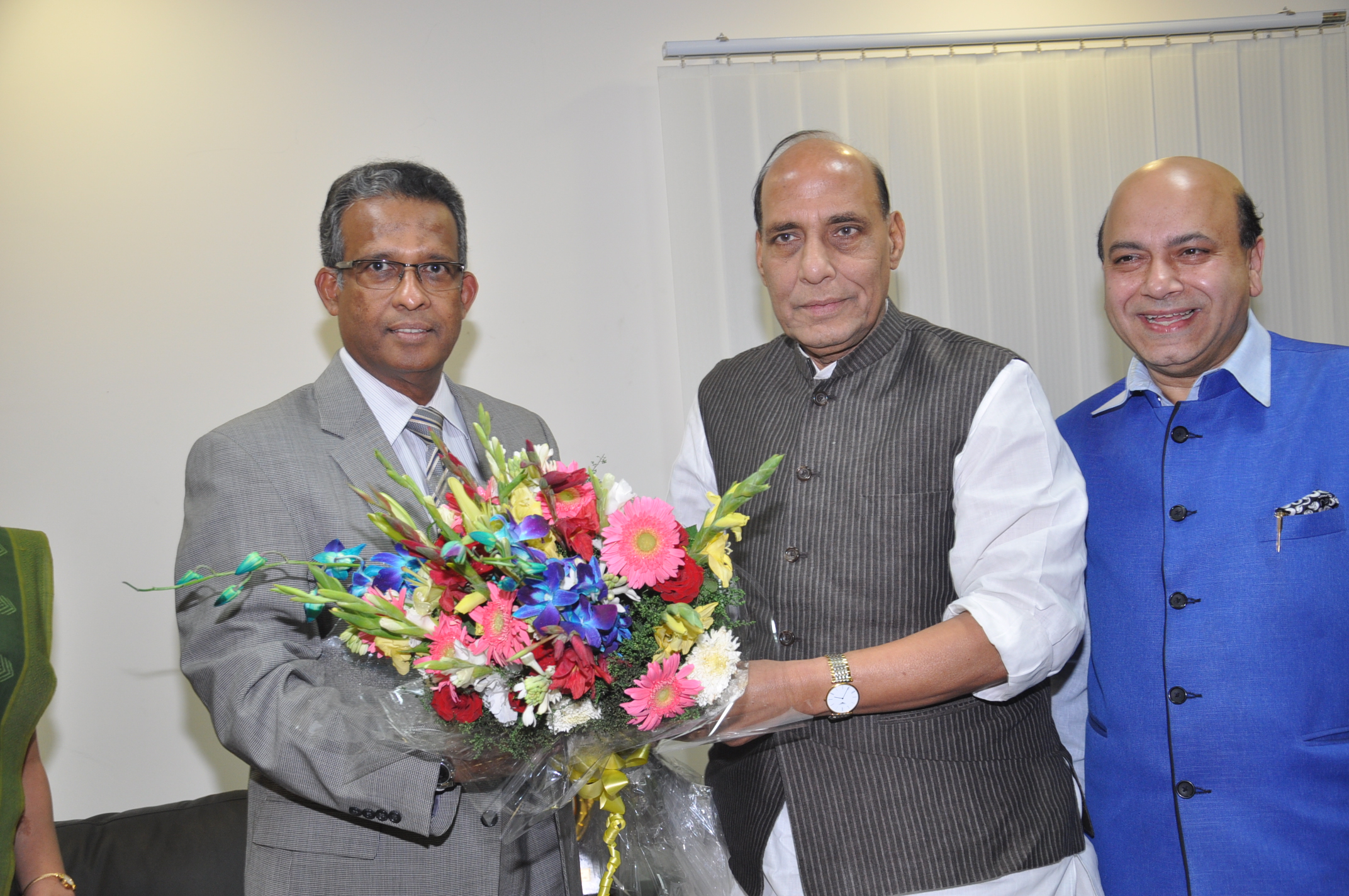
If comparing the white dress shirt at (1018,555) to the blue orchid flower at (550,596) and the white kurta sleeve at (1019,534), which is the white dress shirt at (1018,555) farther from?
the blue orchid flower at (550,596)

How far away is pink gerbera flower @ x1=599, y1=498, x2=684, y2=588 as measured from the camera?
1.25m

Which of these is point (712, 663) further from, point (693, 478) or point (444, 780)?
point (693, 478)

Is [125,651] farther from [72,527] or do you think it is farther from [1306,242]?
[1306,242]

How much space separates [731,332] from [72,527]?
2072mm

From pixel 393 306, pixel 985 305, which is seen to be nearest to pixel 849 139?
pixel 985 305

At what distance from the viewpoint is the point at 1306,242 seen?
348 centimetres

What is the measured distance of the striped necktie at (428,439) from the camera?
2.07 metres

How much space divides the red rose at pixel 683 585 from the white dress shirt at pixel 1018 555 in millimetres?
567

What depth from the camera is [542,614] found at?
3.89 feet

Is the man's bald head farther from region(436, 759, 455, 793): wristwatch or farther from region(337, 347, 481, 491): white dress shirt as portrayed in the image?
region(436, 759, 455, 793): wristwatch

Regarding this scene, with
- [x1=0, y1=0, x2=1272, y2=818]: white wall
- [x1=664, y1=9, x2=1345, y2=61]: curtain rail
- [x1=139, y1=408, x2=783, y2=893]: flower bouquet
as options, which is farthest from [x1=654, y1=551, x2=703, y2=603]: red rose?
[x1=664, y1=9, x2=1345, y2=61]: curtain rail

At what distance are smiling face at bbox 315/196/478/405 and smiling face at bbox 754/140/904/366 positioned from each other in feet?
2.25

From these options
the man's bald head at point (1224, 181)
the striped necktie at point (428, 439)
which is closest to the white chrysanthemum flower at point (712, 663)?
the striped necktie at point (428, 439)

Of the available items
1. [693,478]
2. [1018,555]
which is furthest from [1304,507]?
[693,478]
